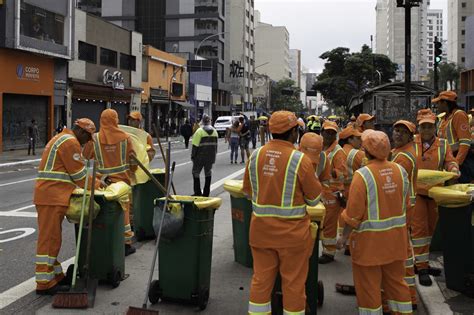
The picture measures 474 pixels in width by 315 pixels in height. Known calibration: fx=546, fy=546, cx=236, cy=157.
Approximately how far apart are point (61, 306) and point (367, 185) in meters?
3.06

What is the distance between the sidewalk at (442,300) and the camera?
5.18 metres

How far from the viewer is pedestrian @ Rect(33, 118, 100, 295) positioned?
553cm

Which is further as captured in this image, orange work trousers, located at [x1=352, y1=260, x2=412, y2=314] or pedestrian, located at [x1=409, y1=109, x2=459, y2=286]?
pedestrian, located at [x1=409, y1=109, x2=459, y2=286]

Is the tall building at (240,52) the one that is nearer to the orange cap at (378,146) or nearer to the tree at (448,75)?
the tree at (448,75)

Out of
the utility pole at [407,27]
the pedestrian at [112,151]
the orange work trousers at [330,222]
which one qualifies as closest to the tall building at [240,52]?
the utility pole at [407,27]

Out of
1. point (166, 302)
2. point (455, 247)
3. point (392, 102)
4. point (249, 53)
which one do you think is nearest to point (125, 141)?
point (166, 302)

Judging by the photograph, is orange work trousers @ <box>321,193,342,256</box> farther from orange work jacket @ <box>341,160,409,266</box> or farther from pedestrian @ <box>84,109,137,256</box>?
pedestrian @ <box>84,109,137,256</box>

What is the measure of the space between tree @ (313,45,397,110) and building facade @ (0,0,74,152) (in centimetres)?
3041

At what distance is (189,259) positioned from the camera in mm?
5141

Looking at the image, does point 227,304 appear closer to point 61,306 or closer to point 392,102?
point 61,306

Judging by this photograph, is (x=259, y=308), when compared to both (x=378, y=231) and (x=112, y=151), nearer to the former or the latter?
(x=378, y=231)

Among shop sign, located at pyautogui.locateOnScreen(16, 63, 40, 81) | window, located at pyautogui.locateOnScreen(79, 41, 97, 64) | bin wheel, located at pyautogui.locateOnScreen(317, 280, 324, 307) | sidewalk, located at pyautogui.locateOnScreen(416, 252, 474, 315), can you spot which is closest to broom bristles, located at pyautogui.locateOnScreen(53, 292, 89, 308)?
bin wheel, located at pyautogui.locateOnScreen(317, 280, 324, 307)

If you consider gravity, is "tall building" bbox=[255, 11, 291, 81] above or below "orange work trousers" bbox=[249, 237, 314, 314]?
above

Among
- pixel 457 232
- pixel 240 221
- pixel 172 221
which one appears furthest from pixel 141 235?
pixel 457 232
